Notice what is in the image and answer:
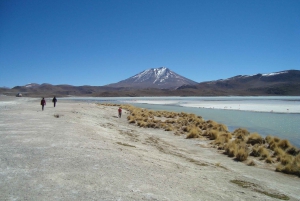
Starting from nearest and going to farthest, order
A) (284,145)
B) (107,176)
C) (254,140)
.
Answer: (107,176) → (284,145) → (254,140)

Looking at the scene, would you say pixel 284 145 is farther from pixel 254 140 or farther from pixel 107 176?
pixel 107 176

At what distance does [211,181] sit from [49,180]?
4.05 m

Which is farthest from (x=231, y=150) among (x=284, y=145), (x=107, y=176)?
(x=107, y=176)

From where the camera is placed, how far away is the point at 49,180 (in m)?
5.35

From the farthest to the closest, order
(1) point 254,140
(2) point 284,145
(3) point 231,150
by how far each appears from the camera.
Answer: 1. (1) point 254,140
2. (2) point 284,145
3. (3) point 231,150

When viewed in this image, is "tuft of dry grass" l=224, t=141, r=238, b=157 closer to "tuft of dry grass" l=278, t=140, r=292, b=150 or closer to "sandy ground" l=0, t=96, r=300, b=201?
"sandy ground" l=0, t=96, r=300, b=201

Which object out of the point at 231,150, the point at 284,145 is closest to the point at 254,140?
the point at 284,145

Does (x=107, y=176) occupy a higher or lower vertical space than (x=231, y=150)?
higher

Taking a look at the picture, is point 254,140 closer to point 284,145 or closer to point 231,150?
point 284,145

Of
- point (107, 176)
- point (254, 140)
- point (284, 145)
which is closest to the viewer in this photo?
point (107, 176)

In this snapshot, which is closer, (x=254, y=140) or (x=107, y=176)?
(x=107, y=176)

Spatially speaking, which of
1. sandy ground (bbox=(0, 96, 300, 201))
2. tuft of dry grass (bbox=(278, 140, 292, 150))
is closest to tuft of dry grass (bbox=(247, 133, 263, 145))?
tuft of dry grass (bbox=(278, 140, 292, 150))

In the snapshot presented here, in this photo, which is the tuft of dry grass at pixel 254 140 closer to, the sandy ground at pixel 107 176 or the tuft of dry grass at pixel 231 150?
the tuft of dry grass at pixel 231 150

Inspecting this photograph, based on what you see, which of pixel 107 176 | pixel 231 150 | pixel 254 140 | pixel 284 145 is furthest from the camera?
pixel 254 140
